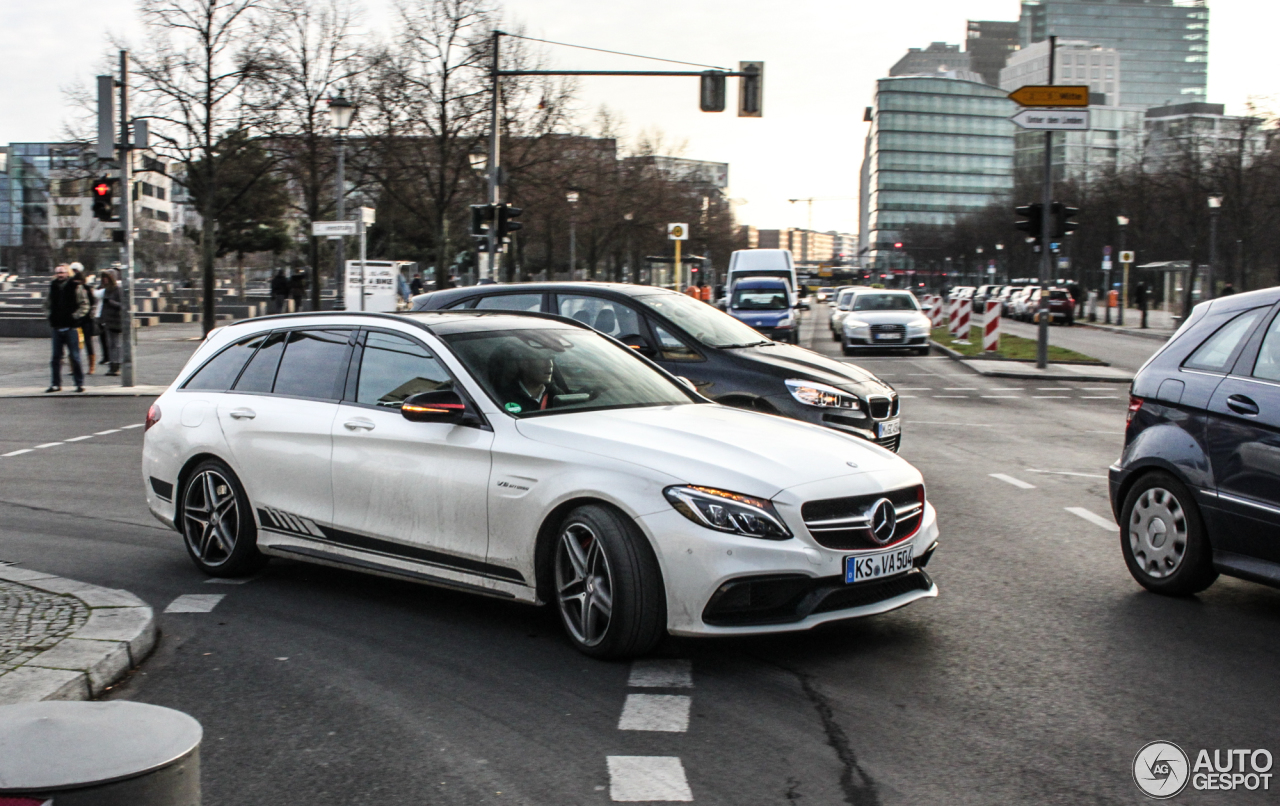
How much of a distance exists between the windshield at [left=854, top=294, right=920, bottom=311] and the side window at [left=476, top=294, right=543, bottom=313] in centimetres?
2114

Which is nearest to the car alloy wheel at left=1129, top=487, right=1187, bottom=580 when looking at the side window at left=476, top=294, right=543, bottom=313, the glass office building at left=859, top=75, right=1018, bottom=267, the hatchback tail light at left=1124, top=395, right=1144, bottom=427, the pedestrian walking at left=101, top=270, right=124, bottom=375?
the hatchback tail light at left=1124, top=395, right=1144, bottom=427

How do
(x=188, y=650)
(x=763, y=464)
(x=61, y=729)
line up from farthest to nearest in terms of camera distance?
(x=188, y=650) < (x=763, y=464) < (x=61, y=729)

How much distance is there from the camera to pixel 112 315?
2327cm

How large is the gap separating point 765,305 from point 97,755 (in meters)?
32.8

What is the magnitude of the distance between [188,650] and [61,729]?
3.15 metres

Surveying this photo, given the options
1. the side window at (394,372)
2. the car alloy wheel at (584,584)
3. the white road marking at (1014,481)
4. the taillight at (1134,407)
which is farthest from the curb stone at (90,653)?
the white road marking at (1014,481)

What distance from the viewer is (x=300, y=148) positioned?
38.8 m

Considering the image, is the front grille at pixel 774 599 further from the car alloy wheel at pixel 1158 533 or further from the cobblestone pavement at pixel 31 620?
the cobblestone pavement at pixel 31 620

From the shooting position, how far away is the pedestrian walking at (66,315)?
19328mm

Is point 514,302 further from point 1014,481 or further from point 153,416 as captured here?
point 1014,481

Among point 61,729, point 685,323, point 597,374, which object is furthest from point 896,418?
point 61,729

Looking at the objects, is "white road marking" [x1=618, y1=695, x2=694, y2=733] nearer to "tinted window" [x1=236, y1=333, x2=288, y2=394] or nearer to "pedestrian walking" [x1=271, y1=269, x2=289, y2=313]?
"tinted window" [x1=236, y1=333, x2=288, y2=394]

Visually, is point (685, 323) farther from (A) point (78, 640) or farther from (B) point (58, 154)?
Result: (B) point (58, 154)

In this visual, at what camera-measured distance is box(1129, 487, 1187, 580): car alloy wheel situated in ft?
20.6
